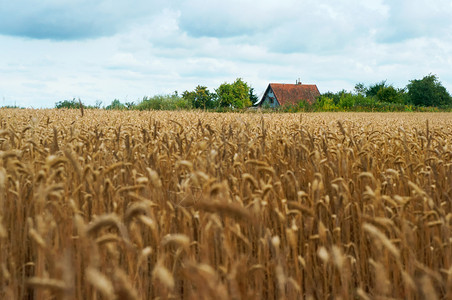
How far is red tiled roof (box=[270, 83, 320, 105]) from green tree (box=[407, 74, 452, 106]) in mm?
15604

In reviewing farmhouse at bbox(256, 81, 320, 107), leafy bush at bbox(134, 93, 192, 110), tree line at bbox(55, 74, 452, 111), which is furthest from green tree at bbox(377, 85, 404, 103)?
leafy bush at bbox(134, 93, 192, 110)

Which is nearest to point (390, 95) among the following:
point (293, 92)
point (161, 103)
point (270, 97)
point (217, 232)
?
point (293, 92)

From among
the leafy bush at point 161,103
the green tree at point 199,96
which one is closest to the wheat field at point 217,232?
the leafy bush at point 161,103

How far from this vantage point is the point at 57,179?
3.65m

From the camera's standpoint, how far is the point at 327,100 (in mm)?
30109

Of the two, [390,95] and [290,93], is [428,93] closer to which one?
[390,95]

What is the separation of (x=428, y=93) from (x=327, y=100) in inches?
1515

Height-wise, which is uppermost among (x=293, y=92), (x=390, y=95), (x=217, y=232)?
(x=293, y=92)

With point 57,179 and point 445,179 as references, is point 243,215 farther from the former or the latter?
point 445,179

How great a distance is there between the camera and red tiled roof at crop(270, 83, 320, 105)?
55031mm

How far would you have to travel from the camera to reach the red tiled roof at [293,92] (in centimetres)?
5503

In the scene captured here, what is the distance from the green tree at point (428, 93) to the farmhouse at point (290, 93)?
1532cm

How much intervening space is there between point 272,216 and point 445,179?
1795 millimetres

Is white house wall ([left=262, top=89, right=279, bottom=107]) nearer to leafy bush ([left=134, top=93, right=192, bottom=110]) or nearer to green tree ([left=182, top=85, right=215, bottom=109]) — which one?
green tree ([left=182, top=85, right=215, bottom=109])
